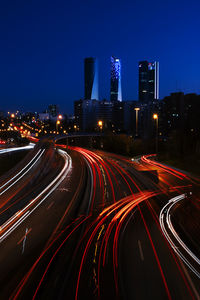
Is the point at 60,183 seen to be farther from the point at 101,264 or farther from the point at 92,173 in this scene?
the point at 101,264

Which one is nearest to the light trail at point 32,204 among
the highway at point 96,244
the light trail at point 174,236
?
the highway at point 96,244

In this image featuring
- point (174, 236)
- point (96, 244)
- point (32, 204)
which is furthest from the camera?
point (32, 204)

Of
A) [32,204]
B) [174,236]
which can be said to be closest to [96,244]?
[174,236]

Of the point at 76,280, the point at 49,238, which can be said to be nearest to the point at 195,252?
the point at 76,280

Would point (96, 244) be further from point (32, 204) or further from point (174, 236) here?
point (32, 204)

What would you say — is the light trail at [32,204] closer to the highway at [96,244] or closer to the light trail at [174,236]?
the highway at [96,244]

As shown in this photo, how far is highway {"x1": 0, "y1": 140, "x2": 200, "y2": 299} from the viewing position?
1074 cm

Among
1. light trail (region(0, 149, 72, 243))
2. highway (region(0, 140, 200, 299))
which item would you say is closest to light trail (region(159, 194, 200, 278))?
highway (region(0, 140, 200, 299))

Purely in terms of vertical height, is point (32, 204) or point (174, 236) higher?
point (32, 204)

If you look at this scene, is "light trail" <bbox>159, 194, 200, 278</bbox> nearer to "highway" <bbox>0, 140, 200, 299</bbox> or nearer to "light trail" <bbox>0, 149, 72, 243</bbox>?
"highway" <bbox>0, 140, 200, 299</bbox>

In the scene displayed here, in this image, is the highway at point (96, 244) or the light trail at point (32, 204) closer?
the highway at point (96, 244)

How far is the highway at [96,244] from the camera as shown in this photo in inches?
423

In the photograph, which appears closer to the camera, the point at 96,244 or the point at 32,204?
the point at 96,244

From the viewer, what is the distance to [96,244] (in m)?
14.9
